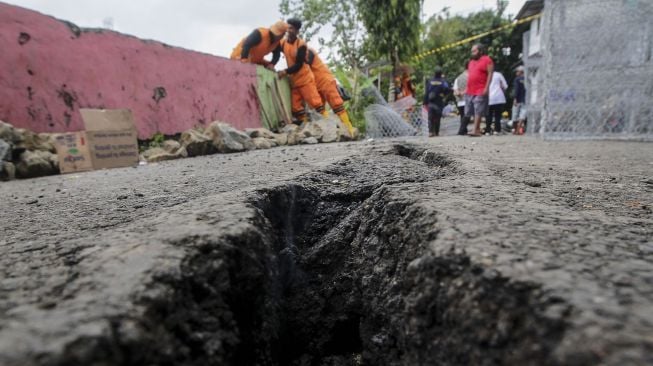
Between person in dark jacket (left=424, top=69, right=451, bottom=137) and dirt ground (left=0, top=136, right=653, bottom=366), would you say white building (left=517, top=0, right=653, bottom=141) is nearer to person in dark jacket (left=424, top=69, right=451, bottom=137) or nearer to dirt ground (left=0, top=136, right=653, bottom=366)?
person in dark jacket (left=424, top=69, right=451, bottom=137)

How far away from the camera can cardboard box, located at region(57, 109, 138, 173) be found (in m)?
2.96

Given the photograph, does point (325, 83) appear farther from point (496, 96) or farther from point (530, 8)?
point (530, 8)

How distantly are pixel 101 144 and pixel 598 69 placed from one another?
5.00 meters

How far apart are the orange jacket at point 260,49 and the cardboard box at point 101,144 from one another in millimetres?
3474

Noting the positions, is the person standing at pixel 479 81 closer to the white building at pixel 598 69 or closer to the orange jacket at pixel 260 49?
the white building at pixel 598 69

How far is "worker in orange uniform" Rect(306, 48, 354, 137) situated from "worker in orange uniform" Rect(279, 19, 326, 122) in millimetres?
132

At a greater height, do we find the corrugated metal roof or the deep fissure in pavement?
the corrugated metal roof

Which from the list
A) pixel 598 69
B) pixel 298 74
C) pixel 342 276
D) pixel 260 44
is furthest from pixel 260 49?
pixel 342 276

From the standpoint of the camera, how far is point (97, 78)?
371 cm

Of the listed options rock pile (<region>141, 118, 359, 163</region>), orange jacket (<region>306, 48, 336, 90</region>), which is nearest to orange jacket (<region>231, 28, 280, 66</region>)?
orange jacket (<region>306, 48, 336, 90</region>)

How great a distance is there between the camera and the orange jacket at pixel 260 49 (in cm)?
623

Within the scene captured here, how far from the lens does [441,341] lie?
1.81ft

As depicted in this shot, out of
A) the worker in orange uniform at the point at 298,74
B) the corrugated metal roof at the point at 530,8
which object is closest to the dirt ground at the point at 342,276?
the worker in orange uniform at the point at 298,74

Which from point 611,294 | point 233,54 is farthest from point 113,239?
point 233,54
